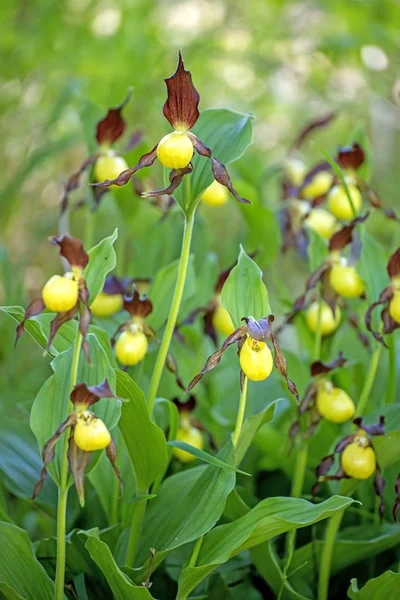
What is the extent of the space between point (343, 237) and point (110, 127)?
0.54 meters

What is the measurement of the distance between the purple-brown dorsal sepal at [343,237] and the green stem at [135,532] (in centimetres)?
60

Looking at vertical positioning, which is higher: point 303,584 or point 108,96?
point 108,96

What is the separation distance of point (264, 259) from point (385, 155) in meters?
2.99

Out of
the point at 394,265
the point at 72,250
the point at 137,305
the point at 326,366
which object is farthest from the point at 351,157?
the point at 72,250

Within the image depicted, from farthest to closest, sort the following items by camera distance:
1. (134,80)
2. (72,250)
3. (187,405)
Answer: (134,80)
(187,405)
(72,250)

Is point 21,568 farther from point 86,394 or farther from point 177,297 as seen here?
point 177,297

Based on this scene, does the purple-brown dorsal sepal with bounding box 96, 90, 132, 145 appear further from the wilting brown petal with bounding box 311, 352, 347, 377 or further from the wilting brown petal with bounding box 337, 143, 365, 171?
the wilting brown petal with bounding box 311, 352, 347, 377

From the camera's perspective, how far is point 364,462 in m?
0.95

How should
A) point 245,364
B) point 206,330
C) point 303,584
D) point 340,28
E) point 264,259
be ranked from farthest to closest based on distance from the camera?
point 340,28 < point 264,259 < point 206,330 < point 303,584 < point 245,364

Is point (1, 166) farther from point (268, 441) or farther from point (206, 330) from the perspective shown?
point (268, 441)

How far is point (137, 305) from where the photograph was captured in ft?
3.40

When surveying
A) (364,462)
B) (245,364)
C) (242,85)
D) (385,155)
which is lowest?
(385,155)

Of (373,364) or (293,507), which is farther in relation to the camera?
(373,364)

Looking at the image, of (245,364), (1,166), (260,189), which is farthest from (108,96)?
(245,364)
